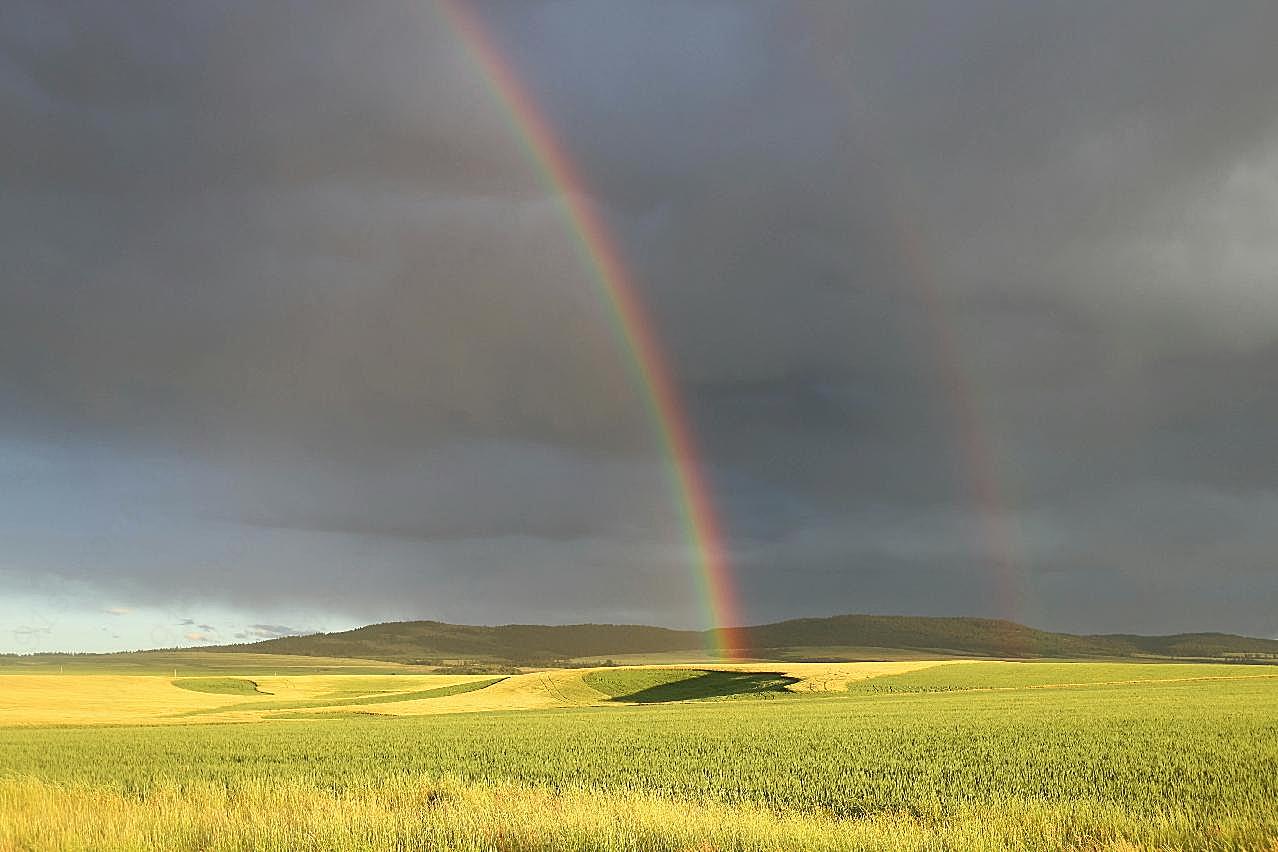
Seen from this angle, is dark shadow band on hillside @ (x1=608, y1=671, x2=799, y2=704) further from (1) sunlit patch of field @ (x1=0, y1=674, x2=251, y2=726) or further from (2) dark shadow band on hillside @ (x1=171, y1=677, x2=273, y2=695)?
(2) dark shadow band on hillside @ (x1=171, y1=677, x2=273, y2=695)

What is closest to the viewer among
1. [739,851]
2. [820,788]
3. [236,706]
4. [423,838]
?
[739,851]

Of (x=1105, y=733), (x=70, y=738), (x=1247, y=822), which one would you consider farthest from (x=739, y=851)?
(x=70, y=738)

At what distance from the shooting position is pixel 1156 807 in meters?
14.7

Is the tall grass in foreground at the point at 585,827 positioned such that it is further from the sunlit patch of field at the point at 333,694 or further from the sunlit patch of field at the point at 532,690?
the sunlit patch of field at the point at 532,690

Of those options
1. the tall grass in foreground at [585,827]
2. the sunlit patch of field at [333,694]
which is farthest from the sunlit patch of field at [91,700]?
the tall grass in foreground at [585,827]

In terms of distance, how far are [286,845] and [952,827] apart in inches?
343

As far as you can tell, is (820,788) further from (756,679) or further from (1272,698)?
(756,679)

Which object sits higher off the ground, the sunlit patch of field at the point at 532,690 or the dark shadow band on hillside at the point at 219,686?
the sunlit patch of field at the point at 532,690

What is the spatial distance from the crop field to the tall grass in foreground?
0.06 meters

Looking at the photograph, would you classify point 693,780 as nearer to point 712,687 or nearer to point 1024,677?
point 712,687

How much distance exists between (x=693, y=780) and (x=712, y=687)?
64111 millimetres

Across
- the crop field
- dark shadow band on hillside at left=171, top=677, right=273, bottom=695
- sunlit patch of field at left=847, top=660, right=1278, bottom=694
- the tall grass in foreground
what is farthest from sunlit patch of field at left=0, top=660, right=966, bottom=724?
the tall grass in foreground

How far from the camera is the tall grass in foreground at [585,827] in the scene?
11.3 m

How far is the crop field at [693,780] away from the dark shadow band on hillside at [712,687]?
93.7ft
